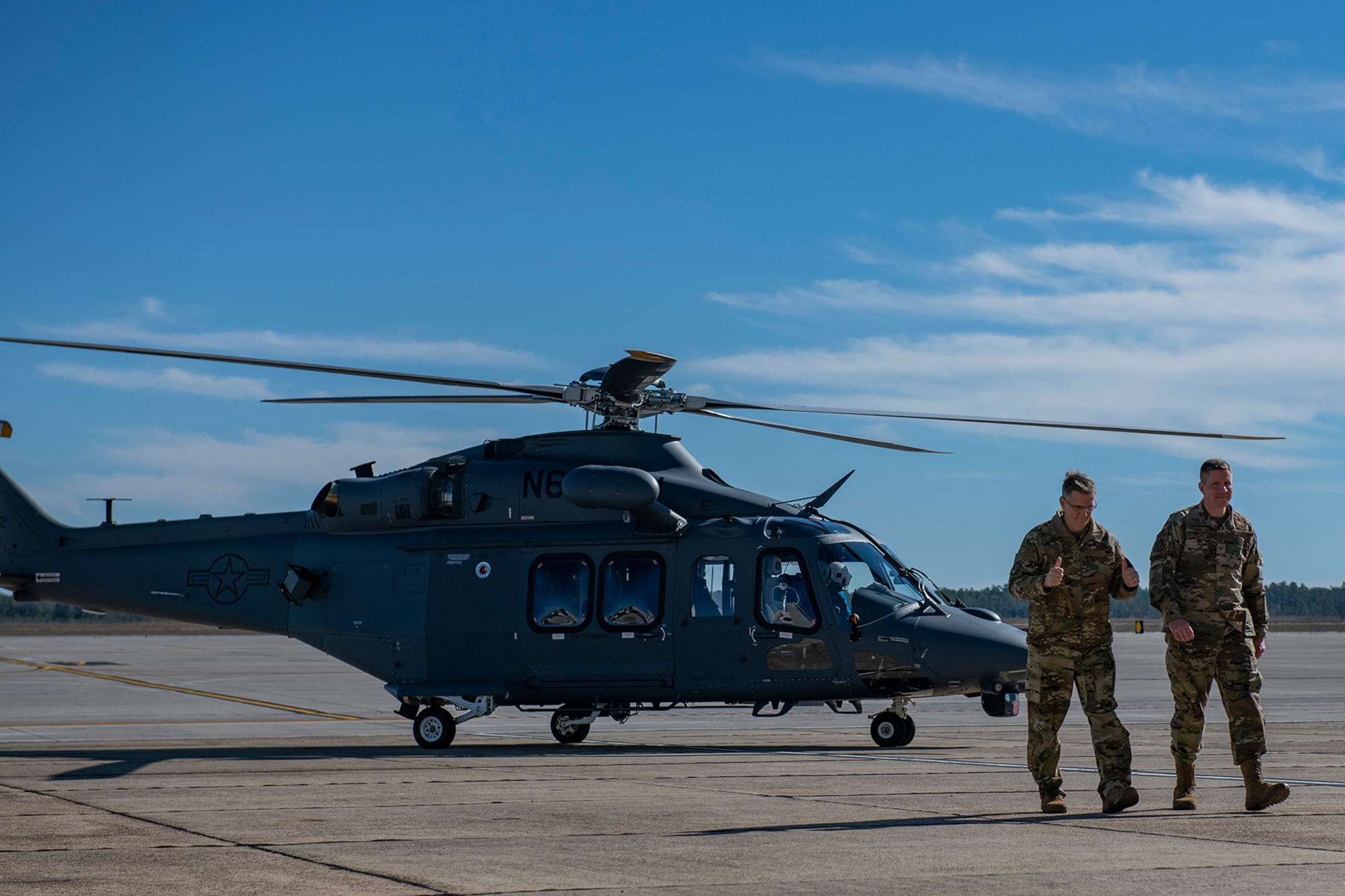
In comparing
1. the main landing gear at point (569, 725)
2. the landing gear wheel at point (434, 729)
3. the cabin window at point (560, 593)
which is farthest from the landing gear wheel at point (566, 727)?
the landing gear wheel at point (434, 729)

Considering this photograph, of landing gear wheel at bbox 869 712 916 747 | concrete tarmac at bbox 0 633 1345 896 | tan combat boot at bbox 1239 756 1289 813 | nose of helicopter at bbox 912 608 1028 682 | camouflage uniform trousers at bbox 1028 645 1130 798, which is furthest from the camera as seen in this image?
landing gear wheel at bbox 869 712 916 747

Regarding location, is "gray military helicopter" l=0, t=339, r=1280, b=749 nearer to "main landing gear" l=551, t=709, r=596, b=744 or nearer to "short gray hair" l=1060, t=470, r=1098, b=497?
"main landing gear" l=551, t=709, r=596, b=744

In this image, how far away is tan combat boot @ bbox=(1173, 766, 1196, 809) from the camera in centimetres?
848

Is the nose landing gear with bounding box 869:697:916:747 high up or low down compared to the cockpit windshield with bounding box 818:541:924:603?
down

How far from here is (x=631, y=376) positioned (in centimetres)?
1516

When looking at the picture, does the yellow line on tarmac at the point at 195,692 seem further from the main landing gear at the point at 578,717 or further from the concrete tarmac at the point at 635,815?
the main landing gear at the point at 578,717

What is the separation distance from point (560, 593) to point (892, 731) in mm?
3887

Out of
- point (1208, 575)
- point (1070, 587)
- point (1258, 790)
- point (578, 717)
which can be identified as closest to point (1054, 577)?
point (1070, 587)

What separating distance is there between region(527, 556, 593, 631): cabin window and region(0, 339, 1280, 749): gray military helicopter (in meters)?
0.02

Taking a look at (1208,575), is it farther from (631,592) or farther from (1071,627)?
(631,592)

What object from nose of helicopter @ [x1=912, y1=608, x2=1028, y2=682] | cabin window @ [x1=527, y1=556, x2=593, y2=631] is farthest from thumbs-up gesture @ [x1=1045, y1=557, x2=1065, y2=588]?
cabin window @ [x1=527, y1=556, x2=593, y2=631]

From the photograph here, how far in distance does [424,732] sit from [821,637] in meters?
4.35

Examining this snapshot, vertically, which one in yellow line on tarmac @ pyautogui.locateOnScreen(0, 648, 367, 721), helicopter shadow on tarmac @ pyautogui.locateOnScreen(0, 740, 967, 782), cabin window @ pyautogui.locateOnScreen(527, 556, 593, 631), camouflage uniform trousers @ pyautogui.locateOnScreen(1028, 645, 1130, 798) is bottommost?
yellow line on tarmac @ pyautogui.locateOnScreen(0, 648, 367, 721)

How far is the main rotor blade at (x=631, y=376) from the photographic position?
14.7 meters
